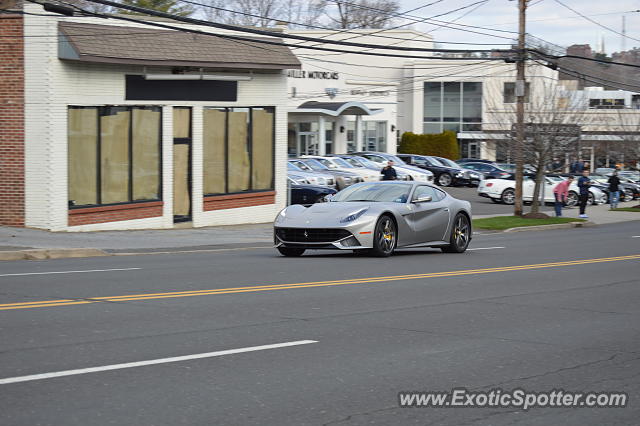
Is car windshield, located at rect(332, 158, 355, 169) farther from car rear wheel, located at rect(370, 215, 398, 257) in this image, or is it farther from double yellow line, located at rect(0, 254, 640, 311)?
double yellow line, located at rect(0, 254, 640, 311)

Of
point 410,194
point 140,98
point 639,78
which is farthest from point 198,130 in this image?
point 639,78

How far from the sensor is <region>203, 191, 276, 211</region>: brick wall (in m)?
27.0

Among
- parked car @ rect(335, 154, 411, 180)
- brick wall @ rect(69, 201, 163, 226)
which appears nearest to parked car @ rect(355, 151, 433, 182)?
parked car @ rect(335, 154, 411, 180)

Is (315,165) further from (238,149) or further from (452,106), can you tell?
(452,106)

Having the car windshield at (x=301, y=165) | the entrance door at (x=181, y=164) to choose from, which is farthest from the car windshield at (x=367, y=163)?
the entrance door at (x=181, y=164)

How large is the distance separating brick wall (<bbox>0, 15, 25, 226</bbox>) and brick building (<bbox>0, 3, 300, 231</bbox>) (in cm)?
2

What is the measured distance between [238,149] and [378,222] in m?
12.4

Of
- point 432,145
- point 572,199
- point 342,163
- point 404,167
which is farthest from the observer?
point 432,145

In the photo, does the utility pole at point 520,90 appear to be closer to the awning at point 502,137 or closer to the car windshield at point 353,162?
the awning at point 502,137

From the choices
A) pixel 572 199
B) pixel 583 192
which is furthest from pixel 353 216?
pixel 572 199

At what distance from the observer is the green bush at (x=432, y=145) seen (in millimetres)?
66500

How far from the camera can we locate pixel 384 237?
16344mm

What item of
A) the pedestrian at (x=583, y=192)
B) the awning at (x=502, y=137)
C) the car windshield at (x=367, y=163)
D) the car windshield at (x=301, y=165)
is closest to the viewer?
the pedestrian at (x=583, y=192)

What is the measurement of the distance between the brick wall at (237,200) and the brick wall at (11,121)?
5896 mm
